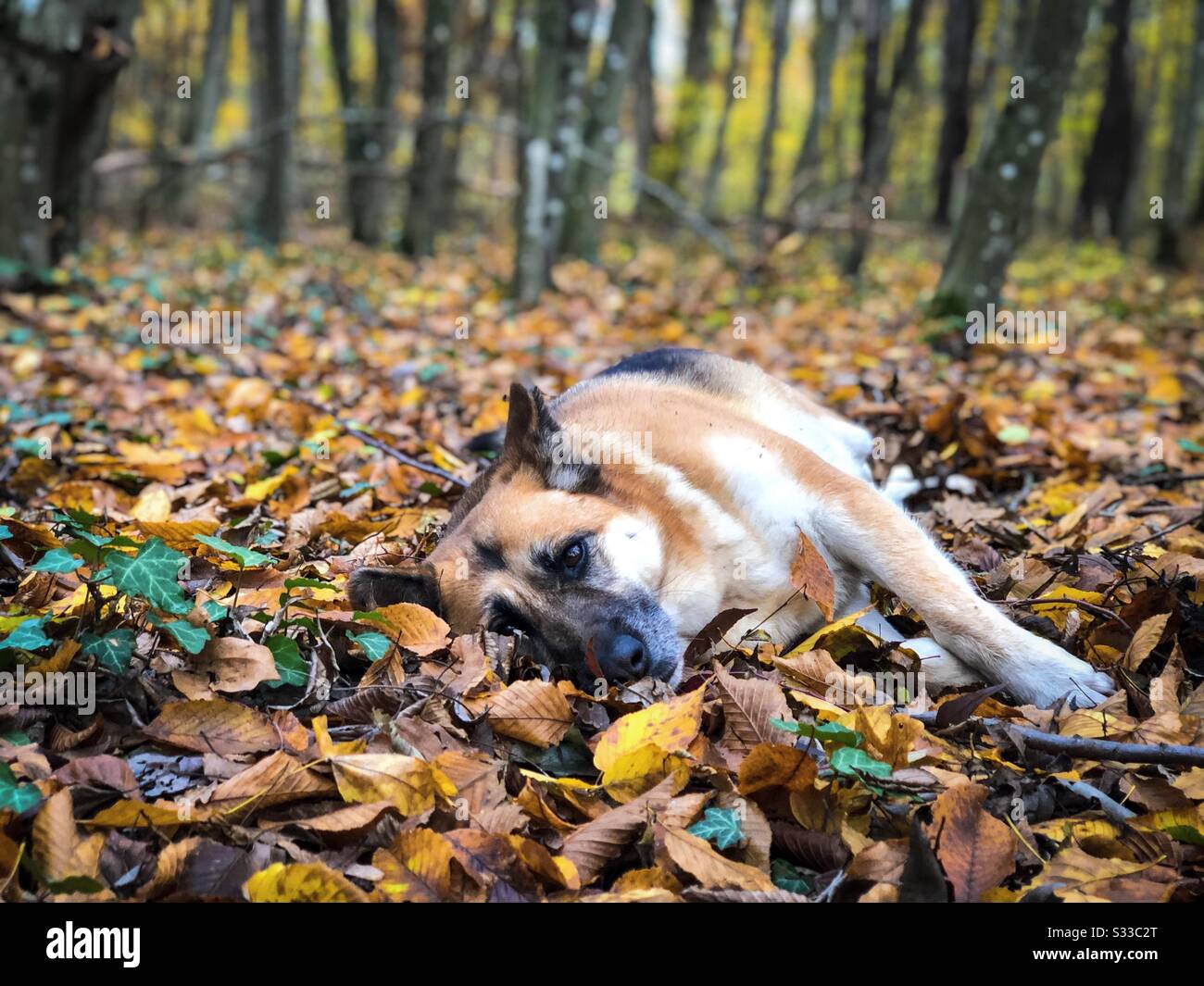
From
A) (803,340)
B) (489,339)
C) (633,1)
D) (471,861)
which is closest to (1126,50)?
(633,1)

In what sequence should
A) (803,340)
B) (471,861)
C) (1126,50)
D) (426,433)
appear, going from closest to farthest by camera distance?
(471,861) < (426,433) < (803,340) < (1126,50)

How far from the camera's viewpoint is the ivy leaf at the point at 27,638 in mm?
2576

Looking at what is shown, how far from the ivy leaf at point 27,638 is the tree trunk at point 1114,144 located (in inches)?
914

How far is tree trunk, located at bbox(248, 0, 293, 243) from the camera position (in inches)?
630

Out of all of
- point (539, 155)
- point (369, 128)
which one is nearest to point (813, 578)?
point (539, 155)

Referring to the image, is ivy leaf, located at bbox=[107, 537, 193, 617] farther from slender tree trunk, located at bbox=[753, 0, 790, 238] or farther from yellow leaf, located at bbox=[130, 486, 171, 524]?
slender tree trunk, located at bbox=[753, 0, 790, 238]

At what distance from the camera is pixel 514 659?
3.10 metres

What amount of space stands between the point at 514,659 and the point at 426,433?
3301mm

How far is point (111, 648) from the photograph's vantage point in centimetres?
263

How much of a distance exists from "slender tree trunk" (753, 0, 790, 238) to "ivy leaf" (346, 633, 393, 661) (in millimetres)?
13560

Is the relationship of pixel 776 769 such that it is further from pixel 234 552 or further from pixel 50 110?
pixel 50 110

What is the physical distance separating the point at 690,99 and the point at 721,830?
2715 cm
